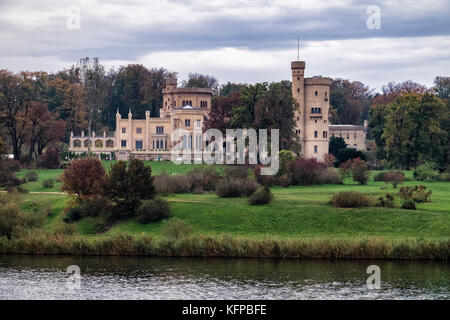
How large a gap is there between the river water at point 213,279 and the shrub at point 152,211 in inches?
328

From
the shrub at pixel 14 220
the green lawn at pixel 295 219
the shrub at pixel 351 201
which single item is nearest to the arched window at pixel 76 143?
the green lawn at pixel 295 219

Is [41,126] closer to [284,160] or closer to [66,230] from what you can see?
[284,160]

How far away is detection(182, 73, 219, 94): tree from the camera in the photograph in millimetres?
136875

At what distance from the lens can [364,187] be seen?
234 ft

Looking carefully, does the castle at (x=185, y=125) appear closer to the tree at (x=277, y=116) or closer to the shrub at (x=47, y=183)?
the tree at (x=277, y=116)

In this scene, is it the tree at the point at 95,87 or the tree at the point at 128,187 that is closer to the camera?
the tree at the point at 128,187

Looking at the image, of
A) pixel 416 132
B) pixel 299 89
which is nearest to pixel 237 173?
pixel 416 132

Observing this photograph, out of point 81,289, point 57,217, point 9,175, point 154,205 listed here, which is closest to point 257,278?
point 81,289

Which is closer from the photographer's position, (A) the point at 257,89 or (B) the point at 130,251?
(B) the point at 130,251

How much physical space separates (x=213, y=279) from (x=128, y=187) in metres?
18.6

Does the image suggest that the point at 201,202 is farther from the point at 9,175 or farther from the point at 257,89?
the point at 257,89

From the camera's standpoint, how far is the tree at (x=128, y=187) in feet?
196
